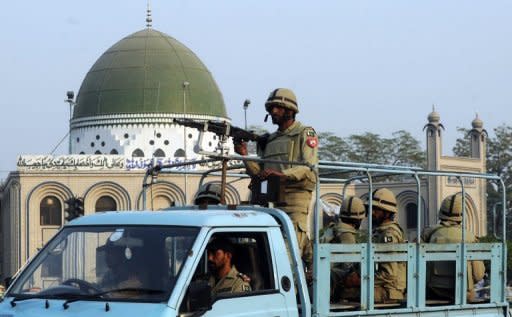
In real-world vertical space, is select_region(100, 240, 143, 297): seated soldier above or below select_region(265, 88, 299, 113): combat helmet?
below

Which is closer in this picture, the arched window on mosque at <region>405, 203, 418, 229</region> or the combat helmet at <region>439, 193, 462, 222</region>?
the combat helmet at <region>439, 193, 462, 222</region>

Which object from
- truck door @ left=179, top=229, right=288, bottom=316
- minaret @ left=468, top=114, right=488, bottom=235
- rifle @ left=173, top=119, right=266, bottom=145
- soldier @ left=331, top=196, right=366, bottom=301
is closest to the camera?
truck door @ left=179, top=229, right=288, bottom=316

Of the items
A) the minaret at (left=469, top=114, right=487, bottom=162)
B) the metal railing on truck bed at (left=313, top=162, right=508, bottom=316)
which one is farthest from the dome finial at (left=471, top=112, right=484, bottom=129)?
the metal railing on truck bed at (left=313, top=162, right=508, bottom=316)

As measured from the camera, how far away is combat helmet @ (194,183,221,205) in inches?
375

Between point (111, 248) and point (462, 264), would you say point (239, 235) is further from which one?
point (462, 264)

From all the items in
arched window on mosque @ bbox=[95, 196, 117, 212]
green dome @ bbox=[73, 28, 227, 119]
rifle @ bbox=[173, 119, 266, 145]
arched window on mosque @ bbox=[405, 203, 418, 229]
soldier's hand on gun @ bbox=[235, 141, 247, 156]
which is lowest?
arched window on mosque @ bbox=[405, 203, 418, 229]

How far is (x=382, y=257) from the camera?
8875mm

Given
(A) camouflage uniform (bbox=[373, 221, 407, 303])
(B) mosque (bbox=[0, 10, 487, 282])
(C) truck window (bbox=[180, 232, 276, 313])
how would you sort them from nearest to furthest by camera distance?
(C) truck window (bbox=[180, 232, 276, 313])
(A) camouflage uniform (bbox=[373, 221, 407, 303])
(B) mosque (bbox=[0, 10, 487, 282])

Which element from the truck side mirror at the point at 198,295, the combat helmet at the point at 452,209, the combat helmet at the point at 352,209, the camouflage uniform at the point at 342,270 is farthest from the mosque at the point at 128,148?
the truck side mirror at the point at 198,295

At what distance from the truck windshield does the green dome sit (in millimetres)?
65815

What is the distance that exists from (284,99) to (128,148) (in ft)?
215

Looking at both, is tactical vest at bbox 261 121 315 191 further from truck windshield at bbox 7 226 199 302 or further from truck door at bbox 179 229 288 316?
truck windshield at bbox 7 226 199 302

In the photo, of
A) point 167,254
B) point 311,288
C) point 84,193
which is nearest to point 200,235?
point 167,254

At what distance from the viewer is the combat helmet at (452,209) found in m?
10.2
